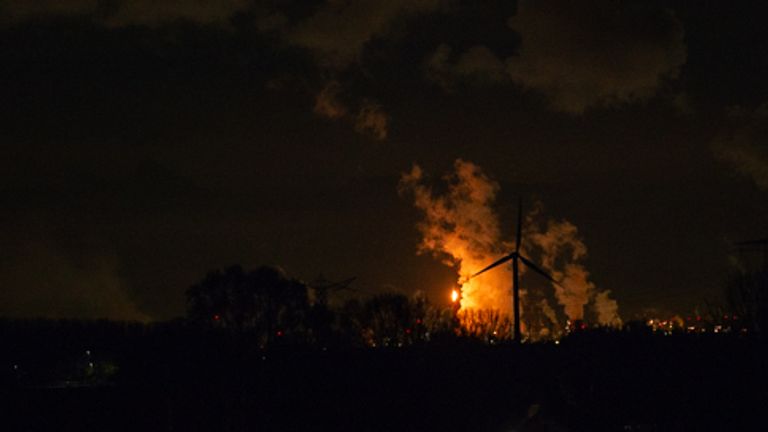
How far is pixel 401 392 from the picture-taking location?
85.5m

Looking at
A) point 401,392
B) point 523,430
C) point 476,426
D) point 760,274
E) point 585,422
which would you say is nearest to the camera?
point 523,430

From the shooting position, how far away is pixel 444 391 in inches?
3403

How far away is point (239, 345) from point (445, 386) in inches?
1900

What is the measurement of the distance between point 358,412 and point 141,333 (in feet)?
307

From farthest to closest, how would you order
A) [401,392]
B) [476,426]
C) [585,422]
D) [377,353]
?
[377,353], [401,392], [476,426], [585,422]

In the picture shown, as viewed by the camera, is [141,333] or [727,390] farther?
[141,333]

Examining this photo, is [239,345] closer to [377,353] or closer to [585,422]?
[377,353]

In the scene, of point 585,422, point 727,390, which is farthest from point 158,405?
point 727,390

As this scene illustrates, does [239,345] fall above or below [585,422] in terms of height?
above

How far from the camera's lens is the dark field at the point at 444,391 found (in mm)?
76250

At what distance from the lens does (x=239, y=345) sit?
131 metres

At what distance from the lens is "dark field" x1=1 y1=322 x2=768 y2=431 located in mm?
76250

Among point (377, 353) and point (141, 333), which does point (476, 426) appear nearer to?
point (377, 353)

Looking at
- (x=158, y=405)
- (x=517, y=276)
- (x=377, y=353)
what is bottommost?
(x=158, y=405)
